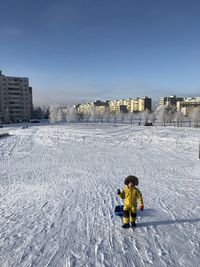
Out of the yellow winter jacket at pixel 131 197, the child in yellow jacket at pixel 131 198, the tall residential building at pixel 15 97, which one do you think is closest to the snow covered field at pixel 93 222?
the child in yellow jacket at pixel 131 198

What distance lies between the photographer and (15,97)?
9206cm

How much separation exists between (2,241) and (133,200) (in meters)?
3.02

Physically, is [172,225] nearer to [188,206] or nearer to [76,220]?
[188,206]

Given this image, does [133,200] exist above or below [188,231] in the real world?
above

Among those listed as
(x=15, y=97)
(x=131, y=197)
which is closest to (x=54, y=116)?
(x=15, y=97)

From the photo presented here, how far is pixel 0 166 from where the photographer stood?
14156 millimetres

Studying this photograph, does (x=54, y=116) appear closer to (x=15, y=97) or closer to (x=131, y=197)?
(x=15, y=97)

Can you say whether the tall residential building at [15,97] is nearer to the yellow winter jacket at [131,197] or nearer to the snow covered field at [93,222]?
the snow covered field at [93,222]

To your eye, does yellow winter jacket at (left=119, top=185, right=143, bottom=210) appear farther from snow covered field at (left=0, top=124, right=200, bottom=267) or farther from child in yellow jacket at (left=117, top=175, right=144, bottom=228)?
snow covered field at (left=0, top=124, right=200, bottom=267)

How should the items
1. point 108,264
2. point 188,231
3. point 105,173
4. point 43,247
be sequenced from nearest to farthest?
1. point 108,264
2. point 43,247
3. point 188,231
4. point 105,173

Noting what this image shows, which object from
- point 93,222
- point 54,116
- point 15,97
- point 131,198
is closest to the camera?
point 131,198

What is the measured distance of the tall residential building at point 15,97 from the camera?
8922 centimetres

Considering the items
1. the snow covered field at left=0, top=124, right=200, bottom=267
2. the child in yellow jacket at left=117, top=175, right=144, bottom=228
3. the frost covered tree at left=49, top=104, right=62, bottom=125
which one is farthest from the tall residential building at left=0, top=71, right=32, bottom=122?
the child in yellow jacket at left=117, top=175, right=144, bottom=228

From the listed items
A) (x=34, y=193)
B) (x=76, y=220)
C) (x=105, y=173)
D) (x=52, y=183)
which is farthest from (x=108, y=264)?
(x=105, y=173)
